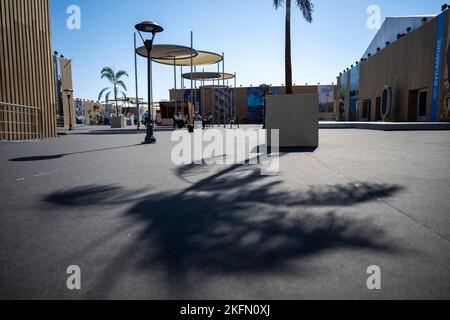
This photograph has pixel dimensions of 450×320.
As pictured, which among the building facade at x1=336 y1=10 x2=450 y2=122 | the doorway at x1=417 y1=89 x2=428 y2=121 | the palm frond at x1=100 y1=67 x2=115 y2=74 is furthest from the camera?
the palm frond at x1=100 y1=67 x2=115 y2=74

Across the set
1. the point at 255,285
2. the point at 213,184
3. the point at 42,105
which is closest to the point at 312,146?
the point at 213,184

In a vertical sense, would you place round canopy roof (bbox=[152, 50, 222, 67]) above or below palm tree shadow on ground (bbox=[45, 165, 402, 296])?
above

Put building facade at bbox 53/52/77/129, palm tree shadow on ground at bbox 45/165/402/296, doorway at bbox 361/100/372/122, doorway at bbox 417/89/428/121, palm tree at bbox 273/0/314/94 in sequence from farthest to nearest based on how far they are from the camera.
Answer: doorway at bbox 361/100/372/122 < building facade at bbox 53/52/77/129 < doorway at bbox 417/89/428/121 < palm tree at bbox 273/0/314/94 < palm tree shadow on ground at bbox 45/165/402/296

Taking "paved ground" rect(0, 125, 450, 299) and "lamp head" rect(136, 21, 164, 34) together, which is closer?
"paved ground" rect(0, 125, 450, 299)

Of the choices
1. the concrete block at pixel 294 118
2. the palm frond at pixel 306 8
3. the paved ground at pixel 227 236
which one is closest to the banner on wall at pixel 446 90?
the palm frond at pixel 306 8

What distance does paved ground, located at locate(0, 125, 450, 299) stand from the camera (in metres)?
1.81

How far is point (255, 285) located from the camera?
181 cm

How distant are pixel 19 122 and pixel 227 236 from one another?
1329cm

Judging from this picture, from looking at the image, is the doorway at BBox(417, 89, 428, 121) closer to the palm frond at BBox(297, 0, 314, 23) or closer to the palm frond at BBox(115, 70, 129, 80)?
the palm frond at BBox(297, 0, 314, 23)

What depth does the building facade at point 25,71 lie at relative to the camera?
1195 centimetres

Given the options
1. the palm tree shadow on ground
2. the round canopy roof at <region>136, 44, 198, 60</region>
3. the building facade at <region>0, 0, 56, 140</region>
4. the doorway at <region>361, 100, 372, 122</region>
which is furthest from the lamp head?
the doorway at <region>361, 100, 372, 122</region>

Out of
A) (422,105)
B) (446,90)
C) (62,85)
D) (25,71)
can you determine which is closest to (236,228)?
(25,71)

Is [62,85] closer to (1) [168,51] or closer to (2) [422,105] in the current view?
(1) [168,51]

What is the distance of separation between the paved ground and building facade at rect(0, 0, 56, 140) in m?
9.18
